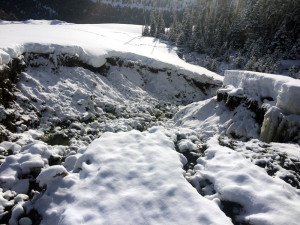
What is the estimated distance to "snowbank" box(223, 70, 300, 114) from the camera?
29.6ft

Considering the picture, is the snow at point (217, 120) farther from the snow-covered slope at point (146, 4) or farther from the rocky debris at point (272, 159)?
the snow-covered slope at point (146, 4)

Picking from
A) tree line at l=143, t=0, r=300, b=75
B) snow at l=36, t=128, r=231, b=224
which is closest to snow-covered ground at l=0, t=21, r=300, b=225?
snow at l=36, t=128, r=231, b=224

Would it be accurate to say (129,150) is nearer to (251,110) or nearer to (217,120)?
(217,120)

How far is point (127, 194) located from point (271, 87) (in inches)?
353

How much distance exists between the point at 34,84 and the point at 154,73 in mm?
10609

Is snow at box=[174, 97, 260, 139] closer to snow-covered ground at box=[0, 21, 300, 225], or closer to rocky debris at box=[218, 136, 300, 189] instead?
snow-covered ground at box=[0, 21, 300, 225]

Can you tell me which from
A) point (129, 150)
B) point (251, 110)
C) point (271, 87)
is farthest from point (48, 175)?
point (271, 87)

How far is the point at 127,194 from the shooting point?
4930 millimetres

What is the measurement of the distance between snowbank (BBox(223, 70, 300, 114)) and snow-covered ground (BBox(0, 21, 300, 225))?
0.19ft

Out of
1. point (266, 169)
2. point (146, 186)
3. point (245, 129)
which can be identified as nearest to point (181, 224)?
point (146, 186)

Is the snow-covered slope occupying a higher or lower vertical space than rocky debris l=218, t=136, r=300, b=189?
A: higher

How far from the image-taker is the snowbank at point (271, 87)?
29.6 feet

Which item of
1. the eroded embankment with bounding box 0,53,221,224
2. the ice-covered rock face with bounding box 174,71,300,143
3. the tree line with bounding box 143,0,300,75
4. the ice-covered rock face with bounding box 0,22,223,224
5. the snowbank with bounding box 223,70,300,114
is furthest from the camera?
the tree line with bounding box 143,0,300,75

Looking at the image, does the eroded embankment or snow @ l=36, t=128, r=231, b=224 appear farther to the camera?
the eroded embankment
